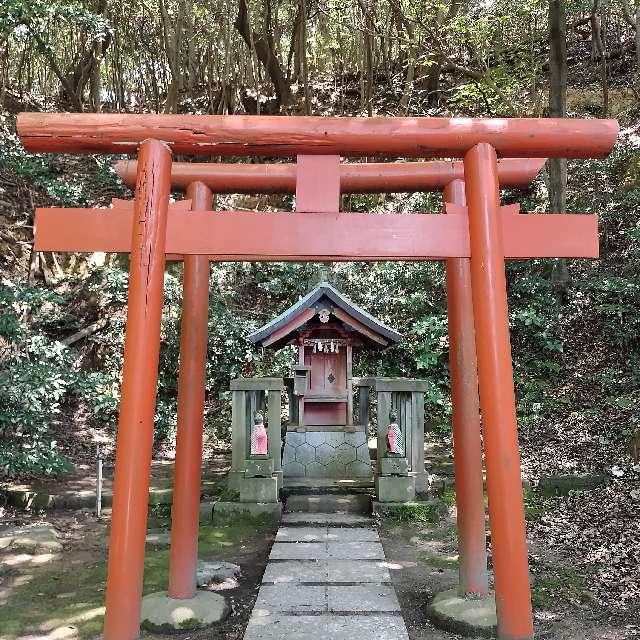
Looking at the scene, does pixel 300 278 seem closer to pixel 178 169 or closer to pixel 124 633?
pixel 178 169

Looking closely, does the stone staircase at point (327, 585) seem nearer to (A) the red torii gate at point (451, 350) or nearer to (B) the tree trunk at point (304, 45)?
(A) the red torii gate at point (451, 350)

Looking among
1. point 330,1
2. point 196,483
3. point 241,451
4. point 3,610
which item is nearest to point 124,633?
point 196,483

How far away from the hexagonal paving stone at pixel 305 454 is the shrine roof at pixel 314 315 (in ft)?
5.03

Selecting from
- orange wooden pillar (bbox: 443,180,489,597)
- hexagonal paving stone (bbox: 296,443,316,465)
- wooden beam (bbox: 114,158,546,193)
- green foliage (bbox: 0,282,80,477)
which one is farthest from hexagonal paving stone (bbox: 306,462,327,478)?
wooden beam (bbox: 114,158,546,193)

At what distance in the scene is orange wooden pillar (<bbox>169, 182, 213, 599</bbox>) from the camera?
416 cm

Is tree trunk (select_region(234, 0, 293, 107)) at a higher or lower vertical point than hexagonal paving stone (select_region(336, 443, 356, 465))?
higher

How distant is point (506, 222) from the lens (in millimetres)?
3318

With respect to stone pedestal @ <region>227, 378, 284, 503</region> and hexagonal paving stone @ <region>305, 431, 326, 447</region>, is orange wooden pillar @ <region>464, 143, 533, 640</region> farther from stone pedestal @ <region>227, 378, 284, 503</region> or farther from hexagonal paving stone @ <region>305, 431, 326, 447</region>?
hexagonal paving stone @ <region>305, 431, 326, 447</region>

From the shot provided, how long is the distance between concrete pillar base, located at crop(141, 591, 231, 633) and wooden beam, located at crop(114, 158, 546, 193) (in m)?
3.05

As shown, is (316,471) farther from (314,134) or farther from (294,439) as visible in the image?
(314,134)

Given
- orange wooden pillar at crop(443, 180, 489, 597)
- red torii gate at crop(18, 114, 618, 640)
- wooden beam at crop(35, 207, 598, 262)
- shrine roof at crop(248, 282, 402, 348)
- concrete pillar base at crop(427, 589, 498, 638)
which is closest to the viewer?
red torii gate at crop(18, 114, 618, 640)

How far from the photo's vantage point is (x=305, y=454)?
8.25m

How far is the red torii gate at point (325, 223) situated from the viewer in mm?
3082

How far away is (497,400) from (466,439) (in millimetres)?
1226
